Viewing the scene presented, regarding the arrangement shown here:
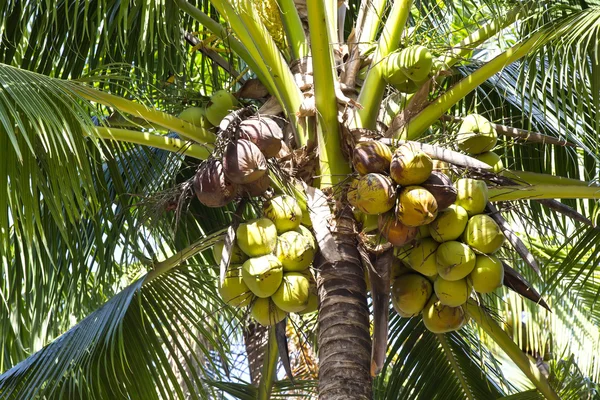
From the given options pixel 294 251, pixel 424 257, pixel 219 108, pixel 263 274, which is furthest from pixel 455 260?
pixel 219 108

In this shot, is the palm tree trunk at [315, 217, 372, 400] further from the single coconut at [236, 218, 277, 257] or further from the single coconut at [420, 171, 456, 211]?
the single coconut at [420, 171, 456, 211]

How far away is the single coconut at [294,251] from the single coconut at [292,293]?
37 mm

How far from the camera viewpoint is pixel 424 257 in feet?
10.0

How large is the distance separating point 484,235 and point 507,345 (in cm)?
78

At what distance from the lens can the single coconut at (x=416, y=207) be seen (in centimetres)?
287

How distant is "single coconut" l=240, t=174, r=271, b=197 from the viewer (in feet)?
10.1

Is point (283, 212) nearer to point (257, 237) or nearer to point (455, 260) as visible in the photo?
point (257, 237)

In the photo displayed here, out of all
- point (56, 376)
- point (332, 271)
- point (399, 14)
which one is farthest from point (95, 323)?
point (399, 14)

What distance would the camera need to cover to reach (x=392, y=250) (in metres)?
3.10

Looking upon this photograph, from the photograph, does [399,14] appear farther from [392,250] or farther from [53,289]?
[53,289]

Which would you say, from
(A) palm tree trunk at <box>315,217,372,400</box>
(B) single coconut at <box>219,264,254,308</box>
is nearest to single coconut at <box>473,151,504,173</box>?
(A) palm tree trunk at <box>315,217,372,400</box>

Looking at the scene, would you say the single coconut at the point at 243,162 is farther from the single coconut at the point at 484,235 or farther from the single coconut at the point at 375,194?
the single coconut at the point at 484,235

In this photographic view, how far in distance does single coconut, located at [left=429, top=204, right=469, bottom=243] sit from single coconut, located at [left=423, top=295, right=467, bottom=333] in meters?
0.28

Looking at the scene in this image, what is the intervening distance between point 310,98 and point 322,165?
300 mm
